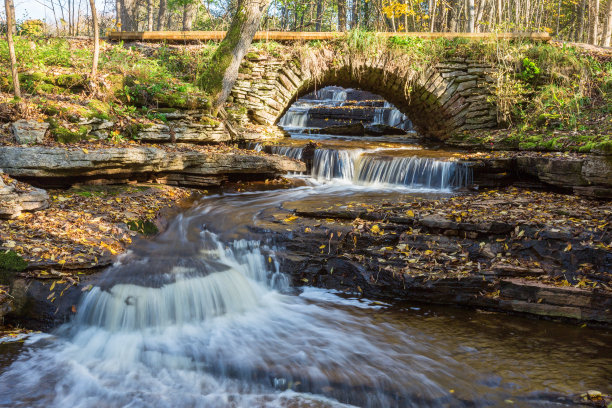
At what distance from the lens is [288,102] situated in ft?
38.7

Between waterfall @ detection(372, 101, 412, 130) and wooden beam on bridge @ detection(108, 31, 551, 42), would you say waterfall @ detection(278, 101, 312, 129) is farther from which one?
wooden beam on bridge @ detection(108, 31, 551, 42)

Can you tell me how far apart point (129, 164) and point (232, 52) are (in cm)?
429

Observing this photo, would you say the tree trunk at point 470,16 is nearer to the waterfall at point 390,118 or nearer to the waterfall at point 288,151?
the waterfall at point 390,118


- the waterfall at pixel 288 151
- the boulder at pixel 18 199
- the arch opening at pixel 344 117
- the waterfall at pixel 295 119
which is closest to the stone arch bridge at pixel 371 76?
the waterfall at pixel 288 151

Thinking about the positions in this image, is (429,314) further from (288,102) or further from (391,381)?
(288,102)

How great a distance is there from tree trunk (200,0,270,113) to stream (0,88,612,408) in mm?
5213

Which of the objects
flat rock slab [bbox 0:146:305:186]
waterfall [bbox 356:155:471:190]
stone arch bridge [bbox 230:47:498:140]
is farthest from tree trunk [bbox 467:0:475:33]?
flat rock slab [bbox 0:146:305:186]

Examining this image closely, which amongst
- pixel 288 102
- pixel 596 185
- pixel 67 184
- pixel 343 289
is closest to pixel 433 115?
pixel 288 102

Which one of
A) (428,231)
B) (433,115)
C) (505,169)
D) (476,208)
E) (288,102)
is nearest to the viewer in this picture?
(428,231)

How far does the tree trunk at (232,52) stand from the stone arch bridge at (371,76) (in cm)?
99

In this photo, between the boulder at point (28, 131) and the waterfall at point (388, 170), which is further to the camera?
the waterfall at point (388, 170)

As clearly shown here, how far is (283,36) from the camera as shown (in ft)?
37.9

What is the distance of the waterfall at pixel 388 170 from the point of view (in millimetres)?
8445

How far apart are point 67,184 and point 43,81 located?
2.94 metres
